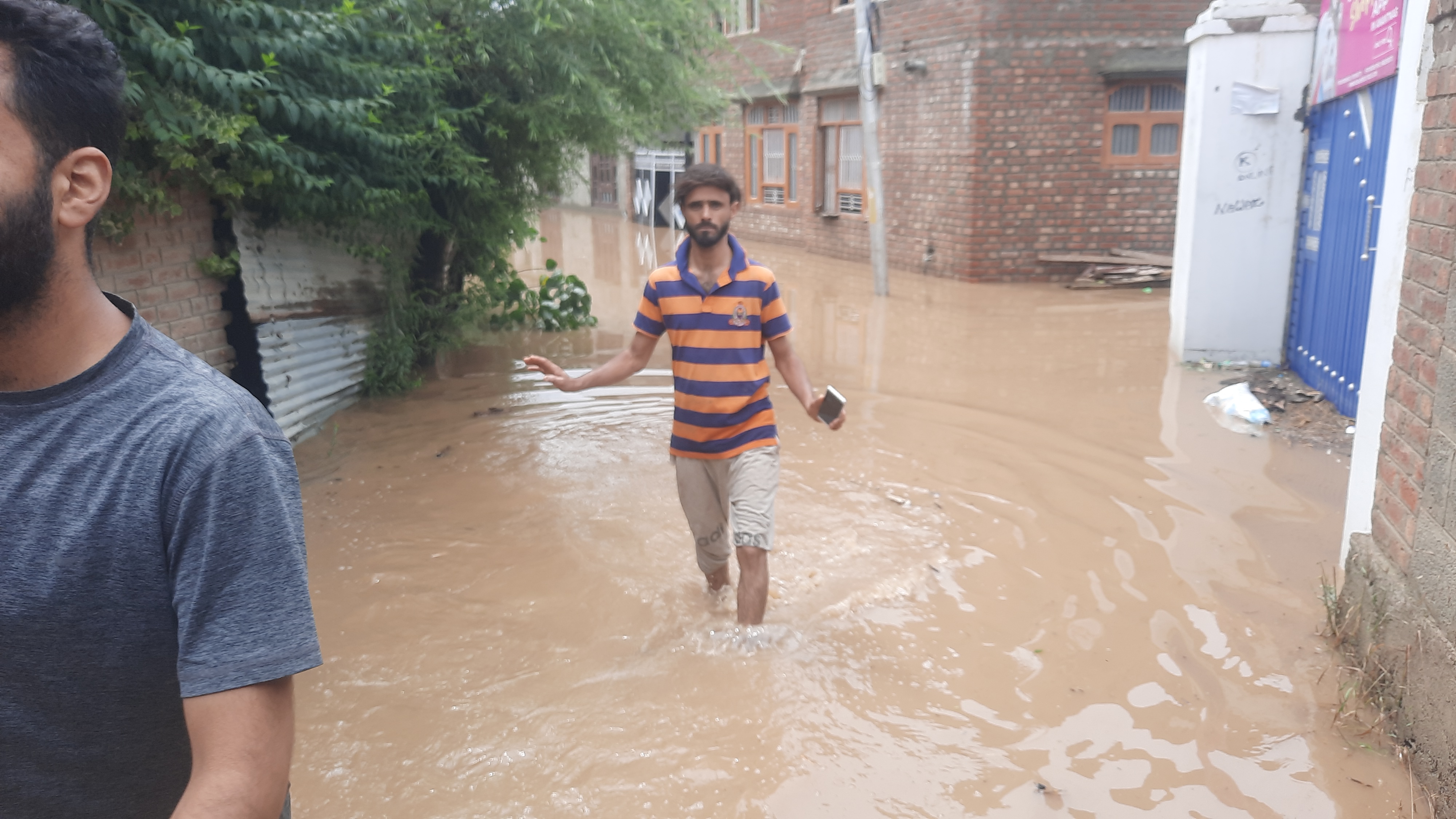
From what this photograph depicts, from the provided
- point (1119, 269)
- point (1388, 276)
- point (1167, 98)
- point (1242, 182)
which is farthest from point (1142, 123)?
point (1388, 276)

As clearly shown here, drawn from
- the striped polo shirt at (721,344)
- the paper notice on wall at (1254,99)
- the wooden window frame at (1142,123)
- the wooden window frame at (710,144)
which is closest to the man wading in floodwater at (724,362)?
the striped polo shirt at (721,344)

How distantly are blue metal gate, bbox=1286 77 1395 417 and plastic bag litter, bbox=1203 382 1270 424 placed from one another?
0.50m

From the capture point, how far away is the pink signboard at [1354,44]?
6.41 metres

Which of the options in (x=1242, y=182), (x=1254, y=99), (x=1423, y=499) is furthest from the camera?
(x=1242, y=182)

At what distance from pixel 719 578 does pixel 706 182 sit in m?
1.73

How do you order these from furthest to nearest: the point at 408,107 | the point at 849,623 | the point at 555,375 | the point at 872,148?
the point at 872,148 < the point at 408,107 < the point at 849,623 < the point at 555,375

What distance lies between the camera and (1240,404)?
7.50m

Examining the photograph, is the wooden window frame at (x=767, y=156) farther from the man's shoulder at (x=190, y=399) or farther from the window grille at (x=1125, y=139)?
the man's shoulder at (x=190, y=399)

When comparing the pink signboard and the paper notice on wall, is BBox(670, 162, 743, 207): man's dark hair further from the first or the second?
the paper notice on wall

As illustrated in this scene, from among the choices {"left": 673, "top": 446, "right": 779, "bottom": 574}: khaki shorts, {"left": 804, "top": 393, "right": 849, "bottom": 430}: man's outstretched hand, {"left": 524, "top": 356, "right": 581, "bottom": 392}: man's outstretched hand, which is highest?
{"left": 524, "top": 356, "right": 581, "bottom": 392}: man's outstretched hand

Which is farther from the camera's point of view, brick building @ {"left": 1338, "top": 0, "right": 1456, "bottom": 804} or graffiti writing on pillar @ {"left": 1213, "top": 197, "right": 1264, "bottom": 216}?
graffiti writing on pillar @ {"left": 1213, "top": 197, "right": 1264, "bottom": 216}

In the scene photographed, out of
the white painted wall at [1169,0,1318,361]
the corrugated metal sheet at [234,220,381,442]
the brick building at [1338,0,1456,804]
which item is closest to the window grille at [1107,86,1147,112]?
the white painted wall at [1169,0,1318,361]

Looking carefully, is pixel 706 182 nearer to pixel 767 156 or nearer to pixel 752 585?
pixel 752 585

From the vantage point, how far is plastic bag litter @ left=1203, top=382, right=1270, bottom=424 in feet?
23.9
